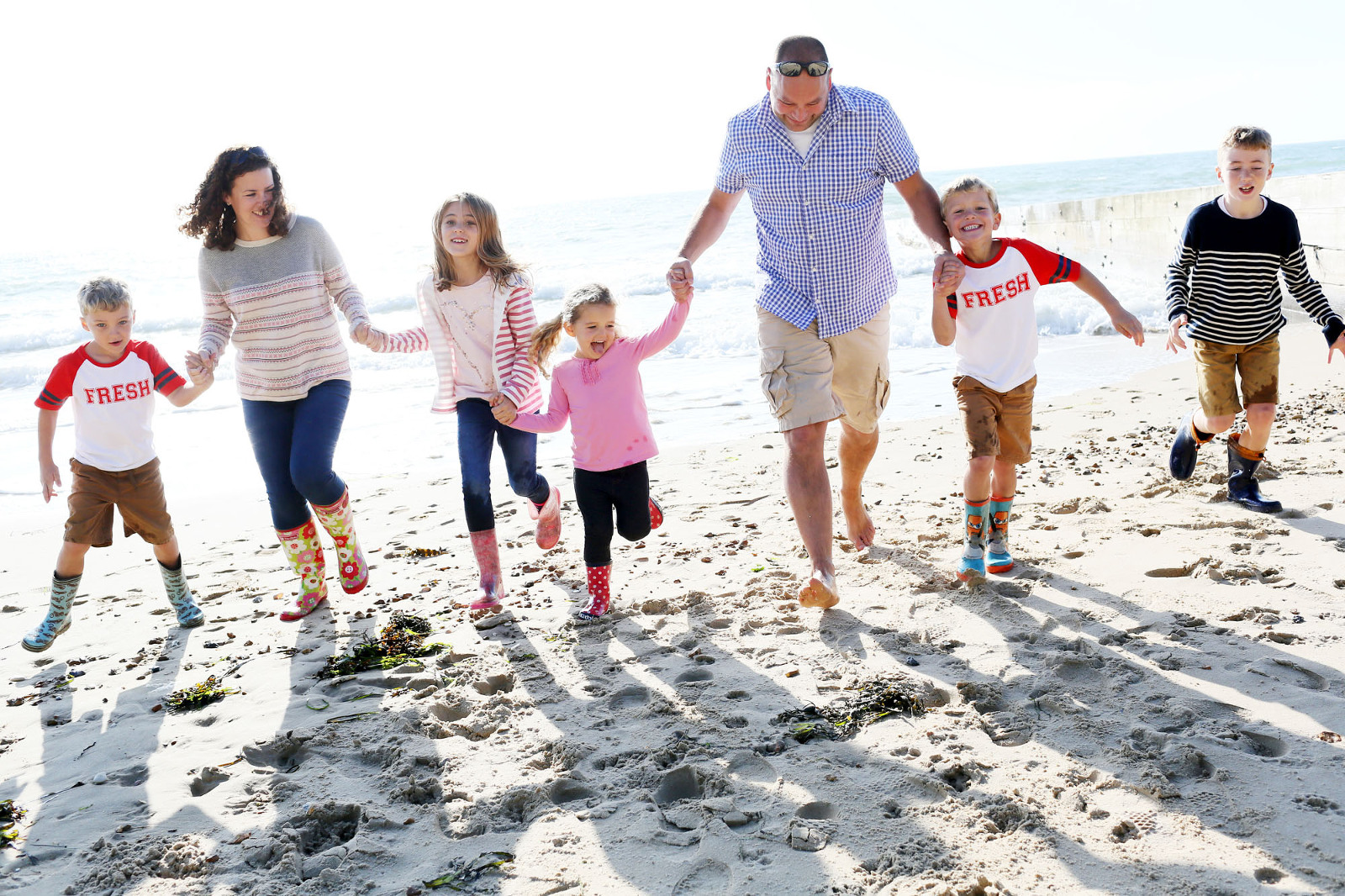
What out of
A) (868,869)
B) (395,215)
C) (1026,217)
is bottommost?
(868,869)

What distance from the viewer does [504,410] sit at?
3938 mm

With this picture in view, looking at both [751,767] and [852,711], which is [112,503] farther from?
[852,711]

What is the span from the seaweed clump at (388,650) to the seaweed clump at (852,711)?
1555mm

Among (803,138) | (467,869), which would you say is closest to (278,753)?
(467,869)

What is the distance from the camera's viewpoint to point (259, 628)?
4328 millimetres

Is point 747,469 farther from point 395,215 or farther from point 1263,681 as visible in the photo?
point 395,215

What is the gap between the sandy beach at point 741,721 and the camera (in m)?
2.39

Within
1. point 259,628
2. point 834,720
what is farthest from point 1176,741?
point 259,628

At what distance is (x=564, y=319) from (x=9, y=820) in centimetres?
248

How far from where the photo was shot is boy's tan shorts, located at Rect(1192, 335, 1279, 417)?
4629 mm

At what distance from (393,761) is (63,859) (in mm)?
881

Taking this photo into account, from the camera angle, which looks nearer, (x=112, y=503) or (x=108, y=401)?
(x=108, y=401)

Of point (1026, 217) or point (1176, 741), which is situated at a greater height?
point (1026, 217)

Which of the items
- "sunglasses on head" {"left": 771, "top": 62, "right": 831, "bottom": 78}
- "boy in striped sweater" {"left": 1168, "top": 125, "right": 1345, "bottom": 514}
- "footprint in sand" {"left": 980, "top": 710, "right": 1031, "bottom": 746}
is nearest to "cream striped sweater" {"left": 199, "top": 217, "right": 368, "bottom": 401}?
"sunglasses on head" {"left": 771, "top": 62, "right": 831, "bottom": 78}
